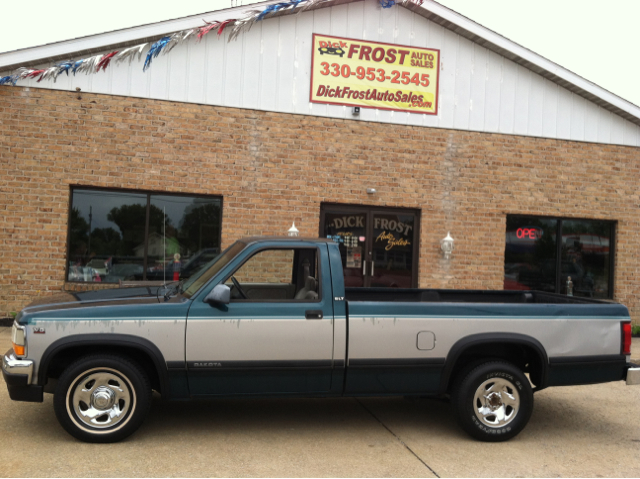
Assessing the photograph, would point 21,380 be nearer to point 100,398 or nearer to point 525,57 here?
point 100,398

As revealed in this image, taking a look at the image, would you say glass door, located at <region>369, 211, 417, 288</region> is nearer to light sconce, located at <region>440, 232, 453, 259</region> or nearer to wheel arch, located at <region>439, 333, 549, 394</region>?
light sconce, located at <region>440, 232, 453, 259</region>

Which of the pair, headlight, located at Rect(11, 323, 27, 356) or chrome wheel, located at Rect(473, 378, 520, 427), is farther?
chrome wheel, located at Rect(473, 378, 520, 427)

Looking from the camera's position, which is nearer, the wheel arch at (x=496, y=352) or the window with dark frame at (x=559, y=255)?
the wheel arch at (x=496, y=352)

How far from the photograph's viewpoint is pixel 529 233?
11500 mm

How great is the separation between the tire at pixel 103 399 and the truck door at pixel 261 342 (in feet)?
1.48

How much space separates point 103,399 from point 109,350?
→ 0.39 metres

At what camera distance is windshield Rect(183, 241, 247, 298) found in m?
5.08

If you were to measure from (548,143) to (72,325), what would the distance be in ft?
31.6

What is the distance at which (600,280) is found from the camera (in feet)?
39.1

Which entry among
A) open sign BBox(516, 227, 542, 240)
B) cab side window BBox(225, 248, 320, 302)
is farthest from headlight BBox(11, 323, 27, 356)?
open sign BBox(516, 227, 542, 240)

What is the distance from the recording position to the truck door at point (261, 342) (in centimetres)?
486

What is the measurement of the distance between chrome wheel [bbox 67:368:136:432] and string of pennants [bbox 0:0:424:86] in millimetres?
6482

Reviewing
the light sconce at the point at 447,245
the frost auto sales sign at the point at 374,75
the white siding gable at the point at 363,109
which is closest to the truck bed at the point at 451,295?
the light sconce at the point at 447,245

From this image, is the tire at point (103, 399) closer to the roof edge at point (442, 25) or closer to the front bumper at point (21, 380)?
the front bumper at point (21, 380)
